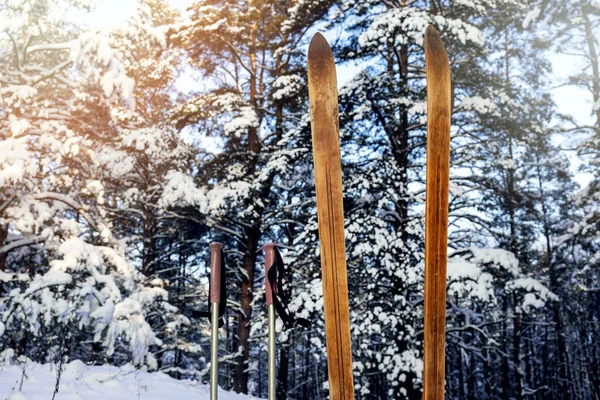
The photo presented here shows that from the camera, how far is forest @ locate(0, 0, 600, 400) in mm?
7340

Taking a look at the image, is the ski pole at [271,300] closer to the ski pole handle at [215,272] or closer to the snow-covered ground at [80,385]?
the ski pole handle at [215,272]

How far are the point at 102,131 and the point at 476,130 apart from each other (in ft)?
24.9

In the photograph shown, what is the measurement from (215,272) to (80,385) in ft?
7.95

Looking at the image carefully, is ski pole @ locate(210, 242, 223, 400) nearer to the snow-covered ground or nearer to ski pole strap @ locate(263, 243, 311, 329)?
ski pole strap @ locate(263, 243, 311, 329)

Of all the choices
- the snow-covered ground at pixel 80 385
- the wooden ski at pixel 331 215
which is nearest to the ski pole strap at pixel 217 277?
the wooden ski at pixel 331 215

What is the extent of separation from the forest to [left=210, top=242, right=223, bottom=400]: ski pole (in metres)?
2.20

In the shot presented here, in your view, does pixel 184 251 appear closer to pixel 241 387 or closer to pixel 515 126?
pixel 241 387

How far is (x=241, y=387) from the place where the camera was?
10.1m

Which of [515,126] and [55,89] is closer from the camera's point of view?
[515,126]

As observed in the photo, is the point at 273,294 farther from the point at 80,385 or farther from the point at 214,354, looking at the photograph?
the point at 80,385

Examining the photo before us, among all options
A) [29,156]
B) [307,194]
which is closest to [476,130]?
[307,194]

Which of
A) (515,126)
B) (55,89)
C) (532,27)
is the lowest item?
(515,126)

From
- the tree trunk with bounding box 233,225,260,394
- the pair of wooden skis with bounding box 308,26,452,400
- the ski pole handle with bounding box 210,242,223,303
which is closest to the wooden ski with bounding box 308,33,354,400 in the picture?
the pair of wooden skis with bounding box 308,26,452,400

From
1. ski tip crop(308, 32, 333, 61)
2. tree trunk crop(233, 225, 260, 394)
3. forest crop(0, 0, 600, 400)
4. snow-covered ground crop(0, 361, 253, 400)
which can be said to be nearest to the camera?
ski tip crop(308, 32, 333, 61)
